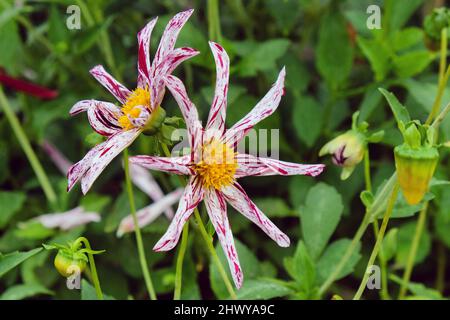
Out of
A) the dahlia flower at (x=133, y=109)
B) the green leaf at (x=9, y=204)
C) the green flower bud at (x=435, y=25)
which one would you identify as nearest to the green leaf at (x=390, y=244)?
the green flower bud at (x=435, y=25)

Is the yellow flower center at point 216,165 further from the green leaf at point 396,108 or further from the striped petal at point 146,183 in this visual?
the striped petal at point 146,183

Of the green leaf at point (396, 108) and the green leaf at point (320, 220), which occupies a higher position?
the green leaf at point (396, 108)

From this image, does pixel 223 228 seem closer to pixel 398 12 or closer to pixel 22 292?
pixel 22 292

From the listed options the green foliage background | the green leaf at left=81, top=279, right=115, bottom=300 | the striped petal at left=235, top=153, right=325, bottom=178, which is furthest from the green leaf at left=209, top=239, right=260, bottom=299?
the striped petal at left=235, top=153, right=325, bottom=178

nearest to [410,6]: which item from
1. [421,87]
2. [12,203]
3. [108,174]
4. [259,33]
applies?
[421,87]

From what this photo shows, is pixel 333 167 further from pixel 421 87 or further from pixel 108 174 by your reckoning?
pixel 108 174

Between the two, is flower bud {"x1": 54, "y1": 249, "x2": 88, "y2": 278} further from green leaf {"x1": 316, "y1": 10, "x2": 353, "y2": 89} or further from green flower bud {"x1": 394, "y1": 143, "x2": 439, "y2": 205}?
green leaf {"x1": 316, "y1": 10, "x2": 353, "y2": 89}
